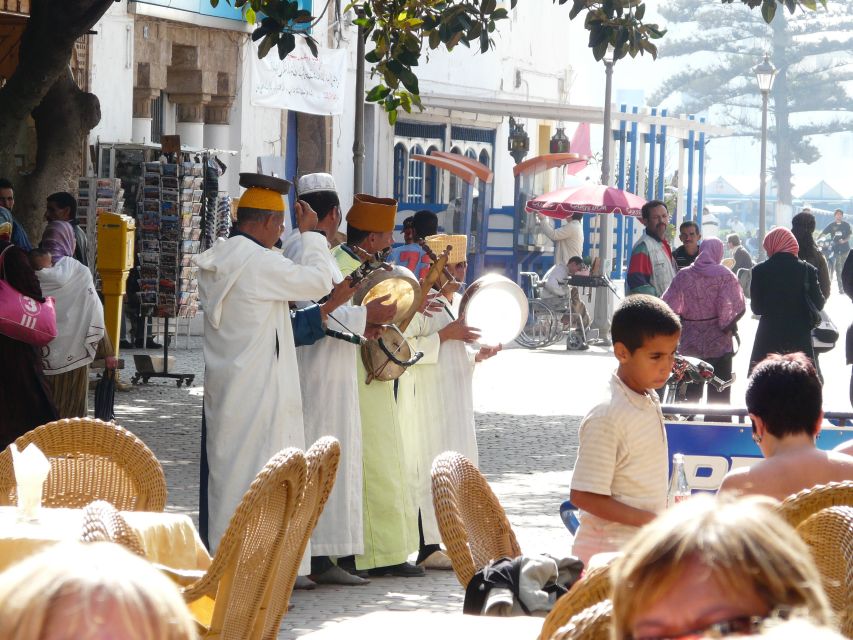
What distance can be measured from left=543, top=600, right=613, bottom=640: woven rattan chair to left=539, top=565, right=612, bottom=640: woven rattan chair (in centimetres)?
26

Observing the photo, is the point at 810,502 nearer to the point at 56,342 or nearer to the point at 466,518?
the point at 466,518

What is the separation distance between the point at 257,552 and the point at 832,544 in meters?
1.70

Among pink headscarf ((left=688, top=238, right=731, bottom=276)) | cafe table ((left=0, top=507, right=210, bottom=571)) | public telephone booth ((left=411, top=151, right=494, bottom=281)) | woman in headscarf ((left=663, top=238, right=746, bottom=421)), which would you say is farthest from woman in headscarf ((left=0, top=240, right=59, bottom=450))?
public telephone booth ((left=411, top=151, right=494, bottom=281))

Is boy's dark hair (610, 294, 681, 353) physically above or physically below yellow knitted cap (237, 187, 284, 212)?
below

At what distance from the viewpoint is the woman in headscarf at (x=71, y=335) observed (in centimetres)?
1189

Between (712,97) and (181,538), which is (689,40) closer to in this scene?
(712,97)

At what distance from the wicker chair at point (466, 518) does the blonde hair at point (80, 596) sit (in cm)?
296

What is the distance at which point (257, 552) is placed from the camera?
16.2ft

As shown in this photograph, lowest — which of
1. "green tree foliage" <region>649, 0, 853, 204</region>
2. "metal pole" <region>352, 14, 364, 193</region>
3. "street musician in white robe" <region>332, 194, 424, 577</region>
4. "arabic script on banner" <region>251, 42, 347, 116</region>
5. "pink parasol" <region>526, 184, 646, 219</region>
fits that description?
"street musician in white robe" <region>332, 194, 424, 577</region>

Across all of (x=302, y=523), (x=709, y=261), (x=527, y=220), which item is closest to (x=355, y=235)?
(x=302, y=523)

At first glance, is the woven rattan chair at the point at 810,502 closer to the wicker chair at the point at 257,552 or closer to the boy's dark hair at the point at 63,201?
the wicker chair at the point at 257,552

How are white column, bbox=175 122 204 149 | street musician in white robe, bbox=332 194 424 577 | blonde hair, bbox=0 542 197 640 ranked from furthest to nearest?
white column, bbox=175 122 204 149, street musician in white robe, bbox=332 194 424 577, blonde hair, bbox=0 542 197 640

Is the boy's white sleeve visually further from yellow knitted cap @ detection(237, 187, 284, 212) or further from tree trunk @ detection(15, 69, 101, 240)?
tree trunk @ detection(15, 69, 101, 240)

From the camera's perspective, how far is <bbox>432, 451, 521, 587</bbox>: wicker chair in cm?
495
